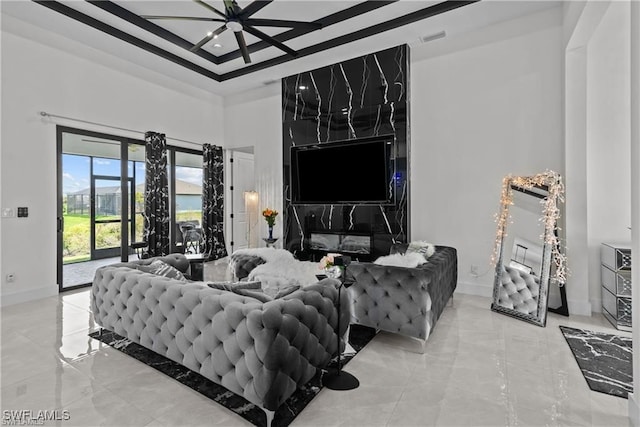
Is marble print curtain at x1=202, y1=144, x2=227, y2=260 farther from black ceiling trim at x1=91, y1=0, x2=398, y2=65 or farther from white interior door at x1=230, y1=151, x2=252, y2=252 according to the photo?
black ceiling trim at x1=91, y1=0, x2=398, y2=65

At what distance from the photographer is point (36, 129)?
4316mm

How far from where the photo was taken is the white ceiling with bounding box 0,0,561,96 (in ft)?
13.0

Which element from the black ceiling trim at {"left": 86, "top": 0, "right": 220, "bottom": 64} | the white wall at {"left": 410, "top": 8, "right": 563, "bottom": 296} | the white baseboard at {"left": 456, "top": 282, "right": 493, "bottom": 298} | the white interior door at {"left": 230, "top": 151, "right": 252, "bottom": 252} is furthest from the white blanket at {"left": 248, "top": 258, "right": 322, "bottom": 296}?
the black ceiling trim at {"left": 86, "top": 0, "right": 220, "bottom": 64}

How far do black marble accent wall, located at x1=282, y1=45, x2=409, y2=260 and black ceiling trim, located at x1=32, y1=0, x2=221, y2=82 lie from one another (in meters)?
1.63

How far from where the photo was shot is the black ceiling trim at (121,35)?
153 inches

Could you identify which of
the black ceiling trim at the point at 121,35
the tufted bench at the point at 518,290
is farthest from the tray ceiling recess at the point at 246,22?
the tufted bench at the point at 518,290

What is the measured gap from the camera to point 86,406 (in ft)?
6.52

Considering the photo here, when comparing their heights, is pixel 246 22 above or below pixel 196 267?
above

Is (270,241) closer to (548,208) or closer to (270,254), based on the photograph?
(270,254)

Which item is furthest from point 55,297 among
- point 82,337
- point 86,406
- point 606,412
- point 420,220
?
point 606,412

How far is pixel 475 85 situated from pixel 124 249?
6.10m

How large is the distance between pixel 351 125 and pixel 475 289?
10.0 feet

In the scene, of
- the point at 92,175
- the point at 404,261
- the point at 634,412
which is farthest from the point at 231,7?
the point at 634,412

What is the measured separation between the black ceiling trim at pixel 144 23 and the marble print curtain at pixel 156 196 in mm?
1648
